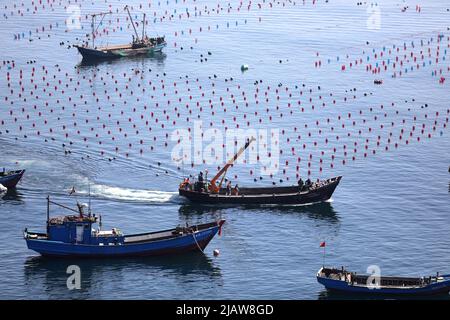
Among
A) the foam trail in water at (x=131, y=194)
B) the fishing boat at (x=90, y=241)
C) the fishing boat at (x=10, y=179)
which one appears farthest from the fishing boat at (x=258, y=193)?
the fishing boat at (x=10, y=179)

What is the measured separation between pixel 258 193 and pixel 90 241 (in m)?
29.7

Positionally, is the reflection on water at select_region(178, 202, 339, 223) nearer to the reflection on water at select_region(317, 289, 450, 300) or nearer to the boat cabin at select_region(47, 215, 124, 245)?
the boat cabin at select_region(47, 215, 124, 245)

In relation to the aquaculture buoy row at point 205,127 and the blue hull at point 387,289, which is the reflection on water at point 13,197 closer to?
the aquaculture buoy row at point 205,127

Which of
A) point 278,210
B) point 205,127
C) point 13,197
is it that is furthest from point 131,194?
point 205,127

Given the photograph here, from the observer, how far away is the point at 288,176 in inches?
6393

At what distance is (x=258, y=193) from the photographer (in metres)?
150

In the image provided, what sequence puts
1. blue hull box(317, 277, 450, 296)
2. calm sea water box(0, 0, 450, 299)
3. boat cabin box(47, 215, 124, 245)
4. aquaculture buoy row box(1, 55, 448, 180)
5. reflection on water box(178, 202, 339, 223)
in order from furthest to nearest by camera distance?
aquaculture buoy row box(1, 55, 448, 180) → reflection on water box(178, 202, 339, 223) → boat cabin box(47, 215, 124, 245) → calm sea water box(0, 0, 450, 299) → blue hull box(317, 277, 450, 296)

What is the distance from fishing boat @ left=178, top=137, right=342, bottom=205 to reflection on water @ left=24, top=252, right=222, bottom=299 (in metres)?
17.7

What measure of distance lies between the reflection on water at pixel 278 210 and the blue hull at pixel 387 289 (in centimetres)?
2639

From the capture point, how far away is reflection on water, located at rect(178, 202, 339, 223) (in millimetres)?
145625

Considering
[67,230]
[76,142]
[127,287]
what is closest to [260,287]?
[127,287]

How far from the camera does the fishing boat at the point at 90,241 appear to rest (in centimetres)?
12875

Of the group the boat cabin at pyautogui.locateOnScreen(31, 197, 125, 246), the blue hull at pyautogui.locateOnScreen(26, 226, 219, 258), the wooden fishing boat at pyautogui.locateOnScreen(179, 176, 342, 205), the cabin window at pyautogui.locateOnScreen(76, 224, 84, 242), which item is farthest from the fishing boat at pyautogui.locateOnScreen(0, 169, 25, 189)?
the cabin window at pyautogui.locateOnScreen(76, 224, 84, 242)

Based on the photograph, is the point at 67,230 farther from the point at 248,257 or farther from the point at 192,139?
the point at 192,139
